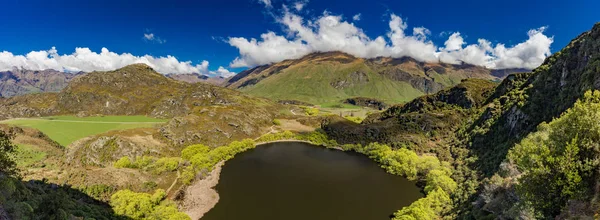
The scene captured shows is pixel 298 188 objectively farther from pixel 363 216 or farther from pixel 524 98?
pixel 524 98

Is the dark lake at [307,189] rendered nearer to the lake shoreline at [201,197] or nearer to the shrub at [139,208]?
the lake shoreline at [201,197]

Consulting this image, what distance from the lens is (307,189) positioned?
9769cm

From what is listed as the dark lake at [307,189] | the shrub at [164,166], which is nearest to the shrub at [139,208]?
the dark lake at [307,189]

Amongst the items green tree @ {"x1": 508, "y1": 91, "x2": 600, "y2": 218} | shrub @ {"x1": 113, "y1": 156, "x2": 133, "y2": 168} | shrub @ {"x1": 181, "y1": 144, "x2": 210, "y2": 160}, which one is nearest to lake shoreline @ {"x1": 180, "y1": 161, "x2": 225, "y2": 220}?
shrub @ {"x1": 181, "y1": 144, "x2": 210, "y2": 160}

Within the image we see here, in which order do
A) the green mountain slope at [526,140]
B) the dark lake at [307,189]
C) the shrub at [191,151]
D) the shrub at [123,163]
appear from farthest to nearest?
the shrub at [191,151], the shrub at [123,163], the dark lake at [307,189], the green mountain slope at [526,140]

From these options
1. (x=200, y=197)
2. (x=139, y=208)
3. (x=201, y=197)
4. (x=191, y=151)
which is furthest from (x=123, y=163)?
(x=139, y=208)

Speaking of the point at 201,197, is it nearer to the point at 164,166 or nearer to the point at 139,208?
the point at 139,208

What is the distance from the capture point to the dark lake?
78875 mm

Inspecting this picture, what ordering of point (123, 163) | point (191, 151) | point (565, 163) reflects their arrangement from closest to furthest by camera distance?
point (565, 163) → point (123, 163) → point (191, 151)

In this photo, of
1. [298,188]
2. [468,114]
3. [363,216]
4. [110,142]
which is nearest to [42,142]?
[110,142]

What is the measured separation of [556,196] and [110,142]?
497ft

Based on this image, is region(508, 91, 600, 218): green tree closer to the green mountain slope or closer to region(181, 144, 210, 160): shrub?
the green mountain slope

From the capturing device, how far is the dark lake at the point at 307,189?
78.9 meters

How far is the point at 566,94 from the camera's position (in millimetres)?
87875
